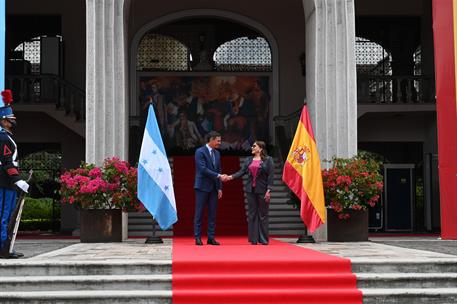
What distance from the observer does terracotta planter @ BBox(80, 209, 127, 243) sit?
13867 mm

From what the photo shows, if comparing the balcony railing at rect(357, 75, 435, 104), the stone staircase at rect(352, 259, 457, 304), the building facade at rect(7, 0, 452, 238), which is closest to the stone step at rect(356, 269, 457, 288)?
the stone staircase at rect(352, 259, 457, 304)

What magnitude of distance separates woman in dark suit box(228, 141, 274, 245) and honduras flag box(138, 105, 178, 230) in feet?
4.12

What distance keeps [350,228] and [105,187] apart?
15.7ft

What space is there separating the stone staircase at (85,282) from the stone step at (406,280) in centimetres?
237

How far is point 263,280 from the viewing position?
8609mm

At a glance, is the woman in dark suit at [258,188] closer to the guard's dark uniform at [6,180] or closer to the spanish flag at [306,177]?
the spanish flag at [306,177]

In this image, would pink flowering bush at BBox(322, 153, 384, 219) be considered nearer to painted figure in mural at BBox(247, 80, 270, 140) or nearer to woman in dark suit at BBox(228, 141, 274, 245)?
woman in dark suit at BBox(228, 141, 274, 245)

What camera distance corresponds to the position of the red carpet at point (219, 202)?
17.7m

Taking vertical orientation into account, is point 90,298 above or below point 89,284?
below

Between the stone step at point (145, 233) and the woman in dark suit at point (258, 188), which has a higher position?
the woman in dark suit at point (258, 188)

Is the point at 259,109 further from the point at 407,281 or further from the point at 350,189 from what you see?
the point at 407,281

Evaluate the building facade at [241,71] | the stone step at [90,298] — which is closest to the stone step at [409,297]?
the stone step at [90,298]

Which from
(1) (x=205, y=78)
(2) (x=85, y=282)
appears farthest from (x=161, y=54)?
(2) (x=85, y=282)

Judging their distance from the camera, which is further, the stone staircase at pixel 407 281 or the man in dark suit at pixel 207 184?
the man in dark suit at pixel 207 184
